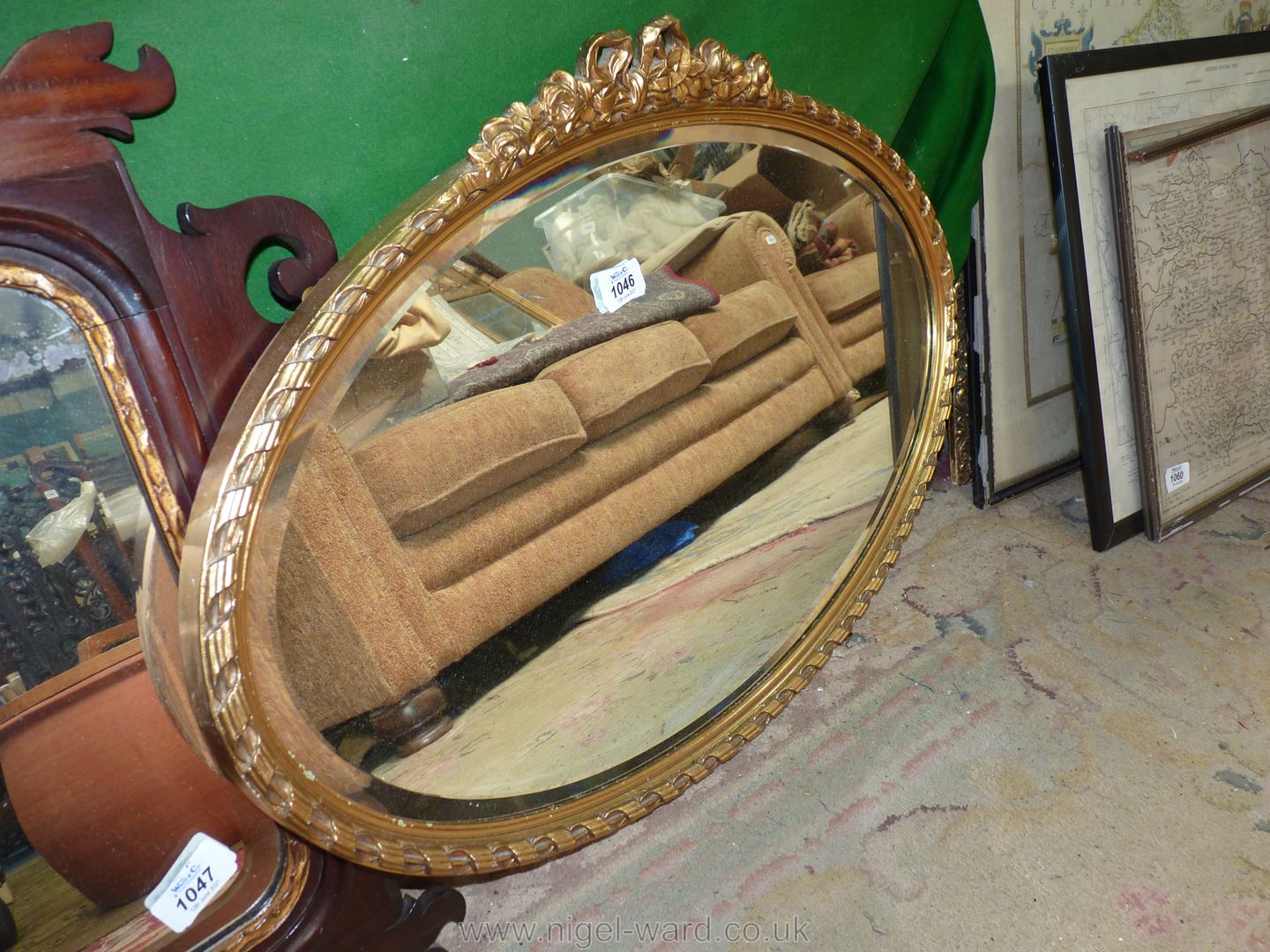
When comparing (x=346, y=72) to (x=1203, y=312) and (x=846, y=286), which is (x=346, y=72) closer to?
(x=846, y=286)

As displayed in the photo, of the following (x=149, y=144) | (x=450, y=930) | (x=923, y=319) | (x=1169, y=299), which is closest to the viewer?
(x=149, y=144)

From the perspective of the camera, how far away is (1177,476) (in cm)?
141

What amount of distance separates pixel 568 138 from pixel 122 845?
711 mm

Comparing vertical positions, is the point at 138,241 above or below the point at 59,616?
above

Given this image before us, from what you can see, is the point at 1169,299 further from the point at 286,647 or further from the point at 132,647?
the point at 132,647

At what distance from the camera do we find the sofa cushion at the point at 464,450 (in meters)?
0.72

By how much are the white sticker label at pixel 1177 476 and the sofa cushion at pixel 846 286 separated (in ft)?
2.41

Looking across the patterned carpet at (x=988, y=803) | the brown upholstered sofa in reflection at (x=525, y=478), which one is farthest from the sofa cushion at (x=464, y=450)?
the patterned carpet at (x=988, y=803)

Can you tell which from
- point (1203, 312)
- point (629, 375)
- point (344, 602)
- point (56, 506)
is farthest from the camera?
point (1203, 312)

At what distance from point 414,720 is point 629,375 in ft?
1.26

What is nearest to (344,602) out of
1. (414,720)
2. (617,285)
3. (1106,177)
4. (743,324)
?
(414,720)

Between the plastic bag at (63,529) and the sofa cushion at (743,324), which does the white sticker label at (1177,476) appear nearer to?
the sofa cushion at (743,324)

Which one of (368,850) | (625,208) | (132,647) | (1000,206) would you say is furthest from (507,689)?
(1000,206)

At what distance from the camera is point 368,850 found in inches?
30.1
